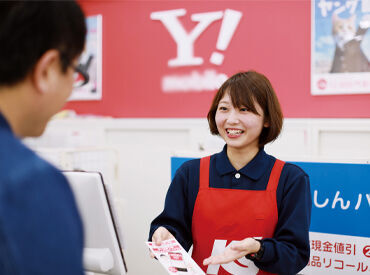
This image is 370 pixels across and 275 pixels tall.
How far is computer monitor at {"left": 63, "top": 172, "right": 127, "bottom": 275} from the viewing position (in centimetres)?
124

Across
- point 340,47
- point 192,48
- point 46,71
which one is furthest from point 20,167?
point 192,48

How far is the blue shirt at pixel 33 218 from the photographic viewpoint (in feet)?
1.67

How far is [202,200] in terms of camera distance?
1.49 m

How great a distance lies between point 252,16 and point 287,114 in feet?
2.96

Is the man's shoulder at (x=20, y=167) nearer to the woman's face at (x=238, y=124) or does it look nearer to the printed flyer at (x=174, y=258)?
the printed flyer at (x=174, y=258)

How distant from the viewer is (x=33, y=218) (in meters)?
0.52

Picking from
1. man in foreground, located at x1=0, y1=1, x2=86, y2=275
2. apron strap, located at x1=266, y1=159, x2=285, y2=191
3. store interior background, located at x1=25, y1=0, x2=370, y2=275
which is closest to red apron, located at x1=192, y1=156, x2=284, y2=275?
apron strap, located at x1=266, y1=159, x2=285, y2=191

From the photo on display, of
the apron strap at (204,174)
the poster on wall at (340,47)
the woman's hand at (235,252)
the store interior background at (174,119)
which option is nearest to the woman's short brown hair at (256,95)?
the apron strap at (204,174)

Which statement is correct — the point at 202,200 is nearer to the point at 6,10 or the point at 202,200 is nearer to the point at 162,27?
the point at 6,10

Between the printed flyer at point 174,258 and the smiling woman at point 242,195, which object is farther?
the smiling woman at point 242,195

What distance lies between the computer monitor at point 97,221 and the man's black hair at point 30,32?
26.0 inches

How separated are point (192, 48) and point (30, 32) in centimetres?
347

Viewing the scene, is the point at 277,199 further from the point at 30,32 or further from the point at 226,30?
the point at 226,30

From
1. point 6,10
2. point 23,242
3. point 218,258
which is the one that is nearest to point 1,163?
point 23,242
